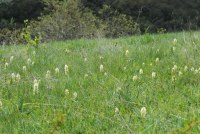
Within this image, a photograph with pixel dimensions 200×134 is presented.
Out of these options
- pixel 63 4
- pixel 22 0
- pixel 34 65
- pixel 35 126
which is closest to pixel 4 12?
pixel 22 0

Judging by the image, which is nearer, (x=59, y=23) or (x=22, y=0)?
(x=59, y=23)

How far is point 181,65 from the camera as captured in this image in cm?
483

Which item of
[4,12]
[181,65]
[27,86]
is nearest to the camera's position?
[27,86]

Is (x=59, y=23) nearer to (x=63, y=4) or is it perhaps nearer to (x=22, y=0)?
(x=63, y=4)

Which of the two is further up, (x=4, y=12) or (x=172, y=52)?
(x=172, y=52)

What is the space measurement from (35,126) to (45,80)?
4.41ft

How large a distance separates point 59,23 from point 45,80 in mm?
16871

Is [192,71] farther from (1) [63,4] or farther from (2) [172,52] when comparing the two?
(1) [63,4]

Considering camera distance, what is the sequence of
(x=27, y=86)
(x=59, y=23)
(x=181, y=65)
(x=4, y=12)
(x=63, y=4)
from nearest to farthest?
(x=27, y=86) → (x=181, y=65) → (x=59, y=23) → (x=63, y=4) → (x=4, y=12)

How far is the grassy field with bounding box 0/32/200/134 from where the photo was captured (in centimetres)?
292

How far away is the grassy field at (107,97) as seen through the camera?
2918 mm

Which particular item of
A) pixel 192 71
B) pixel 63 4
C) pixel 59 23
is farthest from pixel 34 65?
pixel 63 4

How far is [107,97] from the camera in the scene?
361 centimetres

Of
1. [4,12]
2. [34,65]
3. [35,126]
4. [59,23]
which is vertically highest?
[35,126]
